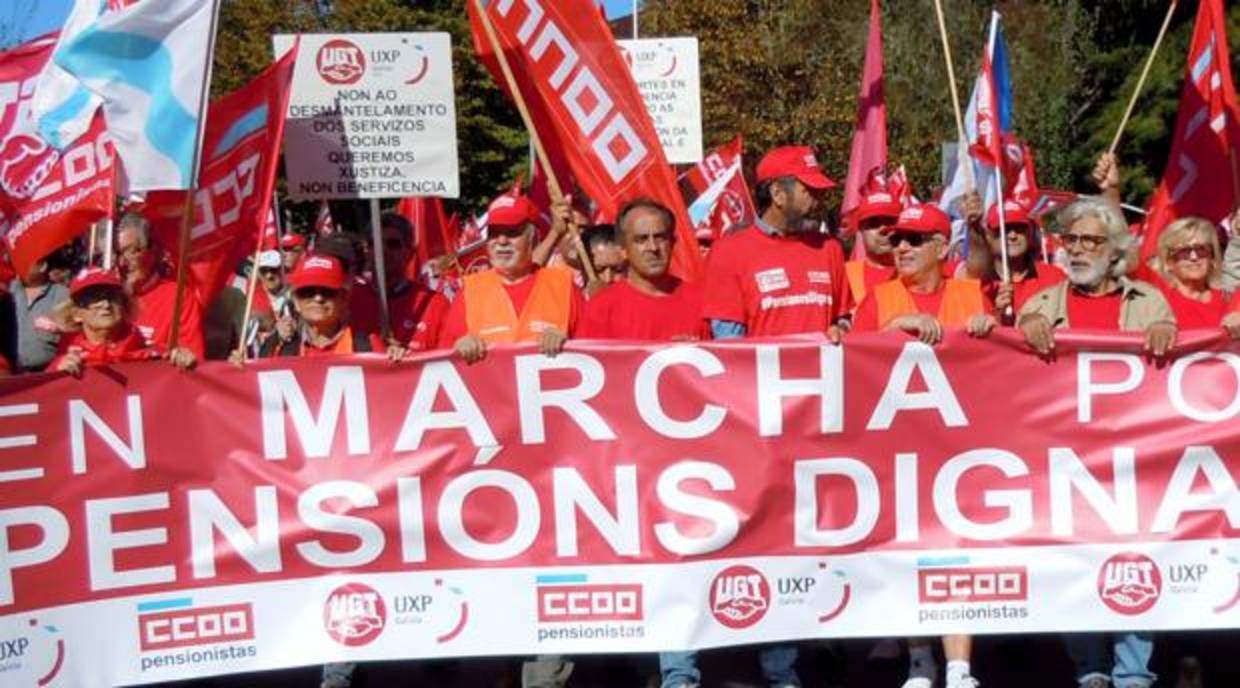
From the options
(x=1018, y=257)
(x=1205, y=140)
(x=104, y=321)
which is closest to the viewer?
(x=104, y=321)

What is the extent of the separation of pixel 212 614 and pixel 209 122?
2.08 meters

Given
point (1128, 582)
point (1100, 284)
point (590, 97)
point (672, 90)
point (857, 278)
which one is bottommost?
point (1128, 582)

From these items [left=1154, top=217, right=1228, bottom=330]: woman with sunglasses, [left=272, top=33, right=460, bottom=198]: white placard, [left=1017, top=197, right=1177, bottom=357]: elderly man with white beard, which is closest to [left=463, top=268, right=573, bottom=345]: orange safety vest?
[left=272, top=33, right=460, bottom=198]: white placard

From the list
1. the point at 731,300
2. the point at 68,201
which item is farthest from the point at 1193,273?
the point at 68,201

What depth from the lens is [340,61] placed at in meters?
7.85

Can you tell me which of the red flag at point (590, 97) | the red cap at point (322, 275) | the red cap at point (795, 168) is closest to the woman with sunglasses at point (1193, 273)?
the red cap at point (795, 168)

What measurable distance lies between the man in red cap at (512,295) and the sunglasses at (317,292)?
0.54 meters

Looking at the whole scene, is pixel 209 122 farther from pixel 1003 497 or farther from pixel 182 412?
pixel 1003 497

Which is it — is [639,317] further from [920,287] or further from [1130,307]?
[1130,307]

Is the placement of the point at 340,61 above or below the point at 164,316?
above

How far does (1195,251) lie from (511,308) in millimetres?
2723

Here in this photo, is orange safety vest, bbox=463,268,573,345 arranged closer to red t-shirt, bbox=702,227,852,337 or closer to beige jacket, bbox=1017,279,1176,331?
red t-shirt, bbox=702,227,852,337

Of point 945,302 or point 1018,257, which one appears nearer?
point 945,302

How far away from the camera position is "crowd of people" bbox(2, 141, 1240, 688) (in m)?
6.41
